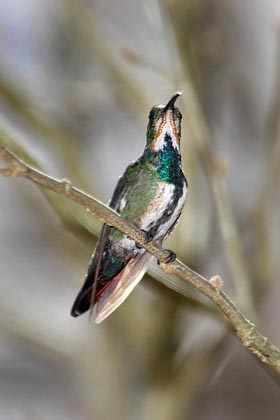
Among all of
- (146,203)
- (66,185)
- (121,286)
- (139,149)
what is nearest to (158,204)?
(146,203)

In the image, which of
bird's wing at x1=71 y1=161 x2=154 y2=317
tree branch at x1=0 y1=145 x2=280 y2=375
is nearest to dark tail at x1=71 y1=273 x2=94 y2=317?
bird's wing at x1=71 y1=161 x2=154 y2=317

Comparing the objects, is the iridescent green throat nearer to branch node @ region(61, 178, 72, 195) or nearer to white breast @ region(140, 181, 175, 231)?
white breast @ region(140, 181, 175, 231)

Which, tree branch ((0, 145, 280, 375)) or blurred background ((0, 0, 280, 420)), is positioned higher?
blurred background ((0, 0, 280, 420))

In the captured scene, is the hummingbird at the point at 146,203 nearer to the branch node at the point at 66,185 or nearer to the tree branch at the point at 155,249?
the tree branch at the point at 155,249

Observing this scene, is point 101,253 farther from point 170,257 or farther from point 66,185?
point 66,185

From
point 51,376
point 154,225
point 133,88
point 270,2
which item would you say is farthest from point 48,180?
point 51,376

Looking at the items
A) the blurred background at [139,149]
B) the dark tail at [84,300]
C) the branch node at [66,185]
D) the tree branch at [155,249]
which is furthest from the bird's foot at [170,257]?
the blurred background at [139,149]
